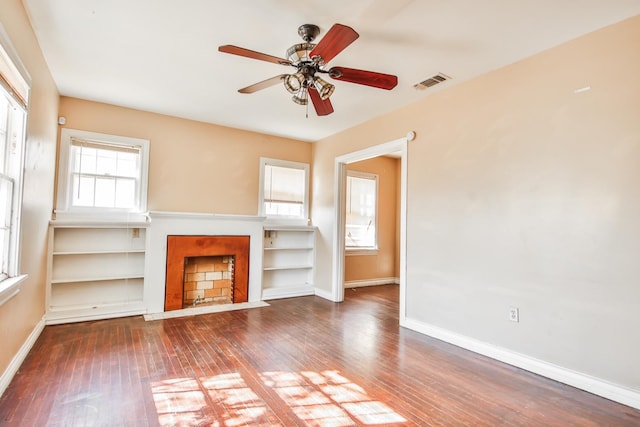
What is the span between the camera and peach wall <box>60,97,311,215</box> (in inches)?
169

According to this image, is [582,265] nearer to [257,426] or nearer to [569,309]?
[569,309]

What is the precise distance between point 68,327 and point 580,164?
530cm

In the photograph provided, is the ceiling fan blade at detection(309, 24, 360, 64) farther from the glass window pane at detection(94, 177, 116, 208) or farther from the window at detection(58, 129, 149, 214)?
the glass window pane at detection(94, 177, 116, 208)

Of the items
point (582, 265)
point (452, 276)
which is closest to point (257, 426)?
point (452, 276)

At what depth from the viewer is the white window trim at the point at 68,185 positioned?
4.01 metres

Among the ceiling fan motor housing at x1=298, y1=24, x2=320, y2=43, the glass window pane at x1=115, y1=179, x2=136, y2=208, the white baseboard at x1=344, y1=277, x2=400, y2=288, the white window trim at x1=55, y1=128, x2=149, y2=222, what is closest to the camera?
the ceiling fan motor housing at x1=298, y1=24, x2=320, y2=43

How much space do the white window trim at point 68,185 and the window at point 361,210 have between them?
3.57m

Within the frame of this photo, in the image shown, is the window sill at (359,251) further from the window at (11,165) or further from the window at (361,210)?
the window at (11,165)

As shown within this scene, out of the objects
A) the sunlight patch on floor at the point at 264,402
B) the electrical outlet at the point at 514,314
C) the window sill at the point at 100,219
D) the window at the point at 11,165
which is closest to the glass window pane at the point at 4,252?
the window at the point at 11,165

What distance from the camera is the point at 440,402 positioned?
2244 mm

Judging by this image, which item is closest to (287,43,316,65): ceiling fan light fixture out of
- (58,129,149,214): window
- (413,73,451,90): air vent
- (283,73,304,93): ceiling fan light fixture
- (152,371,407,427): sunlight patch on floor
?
(283,73,304,93): ceiling fan light fixture

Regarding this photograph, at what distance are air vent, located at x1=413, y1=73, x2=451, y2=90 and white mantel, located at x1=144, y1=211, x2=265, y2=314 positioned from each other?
291 centimetres

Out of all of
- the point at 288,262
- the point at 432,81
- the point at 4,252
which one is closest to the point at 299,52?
the point at 432,81

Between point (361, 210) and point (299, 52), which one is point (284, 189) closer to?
point (361, 210)
